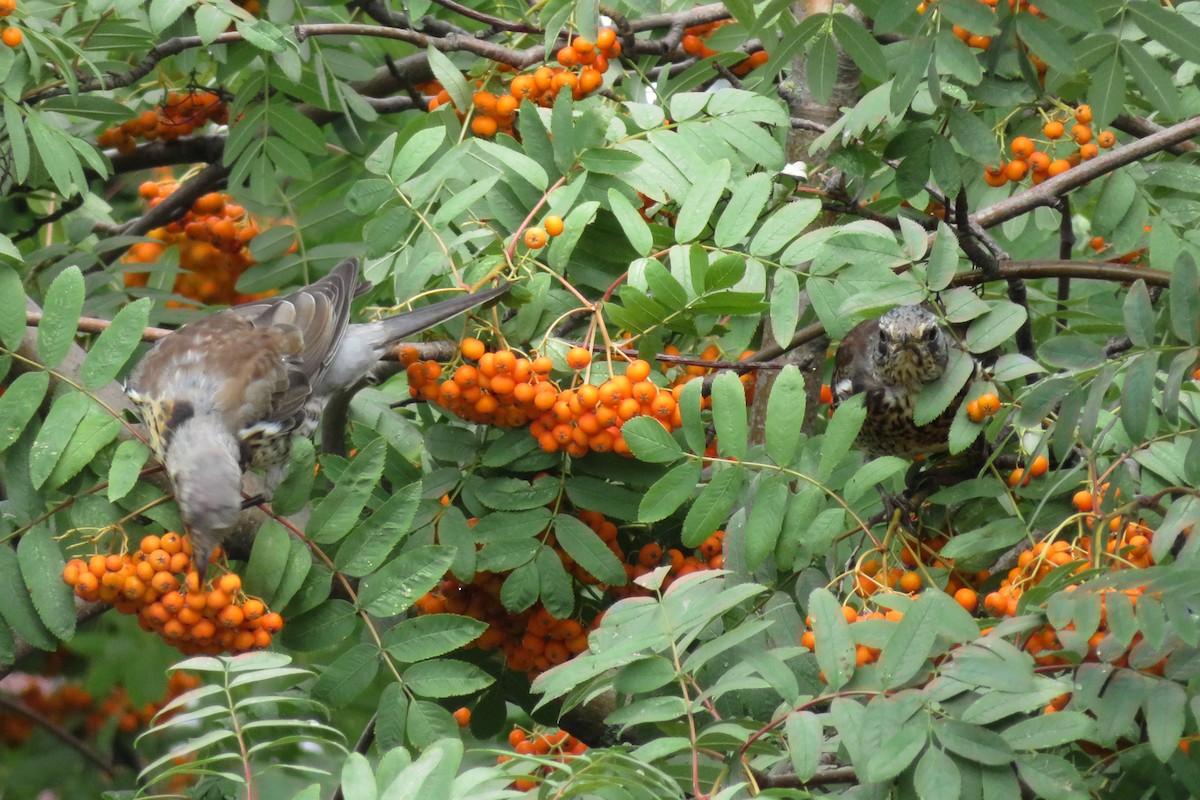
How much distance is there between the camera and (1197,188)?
3479 millimetres

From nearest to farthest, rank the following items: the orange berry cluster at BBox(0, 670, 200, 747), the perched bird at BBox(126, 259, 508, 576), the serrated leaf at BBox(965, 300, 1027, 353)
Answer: the serrated leaf at BBox(965, 300, 1027, 353) < the perched bird at BBox(126, 259, 508, 576) < the orange berry cluster at BBox(0, 670, 200, 747)

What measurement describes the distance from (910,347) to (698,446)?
33.6 inches

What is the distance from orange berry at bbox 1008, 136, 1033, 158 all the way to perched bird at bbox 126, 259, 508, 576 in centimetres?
158

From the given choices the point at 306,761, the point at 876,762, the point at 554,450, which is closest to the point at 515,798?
the point at 876,762

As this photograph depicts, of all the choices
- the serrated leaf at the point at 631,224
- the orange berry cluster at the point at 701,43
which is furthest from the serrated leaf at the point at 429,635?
the orange berry cluster at the point at 701,43

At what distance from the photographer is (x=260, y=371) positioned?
13.7 ft

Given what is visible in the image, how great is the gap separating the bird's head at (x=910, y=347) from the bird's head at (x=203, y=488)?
1.71 metres

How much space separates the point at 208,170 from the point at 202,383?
3.93ft

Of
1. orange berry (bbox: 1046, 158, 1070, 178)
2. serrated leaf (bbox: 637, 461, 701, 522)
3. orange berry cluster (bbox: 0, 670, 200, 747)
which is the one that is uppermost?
orange berry (bbox: 1046, 158, 1070, 178)

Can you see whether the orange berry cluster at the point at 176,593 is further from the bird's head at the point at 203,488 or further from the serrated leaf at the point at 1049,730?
the serrated leaf at the point at 1049,730

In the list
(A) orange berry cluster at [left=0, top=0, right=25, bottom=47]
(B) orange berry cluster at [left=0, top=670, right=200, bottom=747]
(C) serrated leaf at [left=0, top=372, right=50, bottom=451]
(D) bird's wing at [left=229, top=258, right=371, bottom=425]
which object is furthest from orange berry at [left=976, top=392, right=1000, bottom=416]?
(B) orange berry cluster at [left=0, top=670, right=200, bottom=747]

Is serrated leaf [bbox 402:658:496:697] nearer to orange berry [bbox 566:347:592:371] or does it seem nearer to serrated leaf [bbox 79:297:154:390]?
→ orange berry [bbox 566:347:592:371]

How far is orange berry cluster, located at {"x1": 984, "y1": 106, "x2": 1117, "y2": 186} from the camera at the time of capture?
3391 mm

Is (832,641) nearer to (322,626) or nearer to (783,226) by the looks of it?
(783,226)
